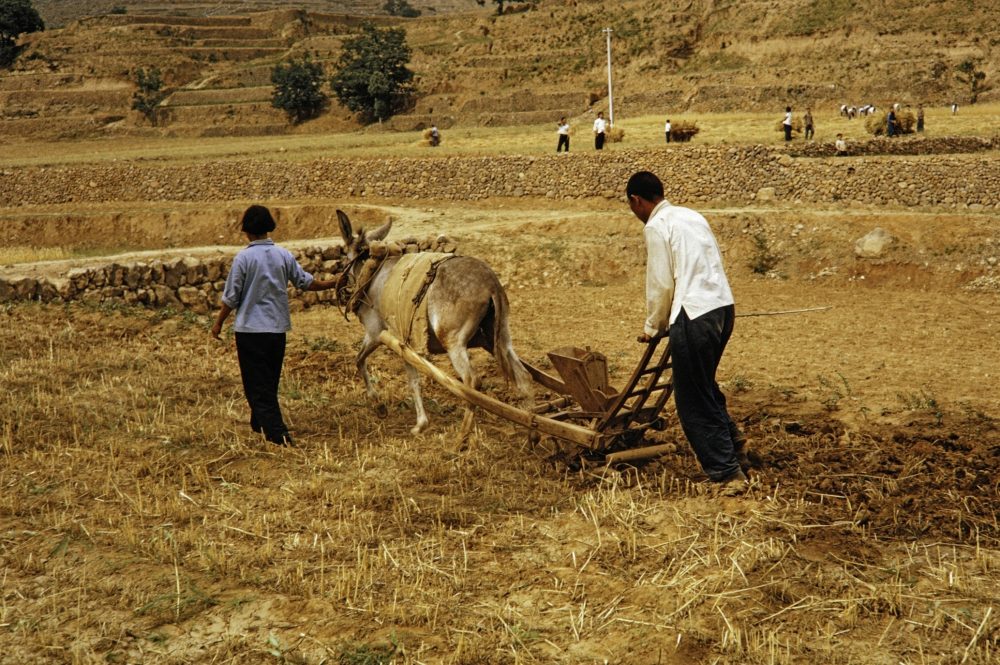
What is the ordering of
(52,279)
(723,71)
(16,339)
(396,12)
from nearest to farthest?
(16,339) < (52,279) < (723,71) < (396,12)

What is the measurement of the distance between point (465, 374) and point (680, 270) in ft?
7.73

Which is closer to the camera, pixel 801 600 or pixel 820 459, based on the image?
pixel 801 600

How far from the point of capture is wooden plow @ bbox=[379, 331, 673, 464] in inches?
245

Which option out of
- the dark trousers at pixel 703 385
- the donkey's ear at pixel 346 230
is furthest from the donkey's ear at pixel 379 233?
the dark trousers at pixel 703 385

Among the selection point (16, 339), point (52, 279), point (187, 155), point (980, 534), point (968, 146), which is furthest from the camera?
point (187, 155)

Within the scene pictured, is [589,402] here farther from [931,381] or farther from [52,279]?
[52,279]

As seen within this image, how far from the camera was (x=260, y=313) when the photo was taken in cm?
733

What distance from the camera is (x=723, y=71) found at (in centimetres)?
5162

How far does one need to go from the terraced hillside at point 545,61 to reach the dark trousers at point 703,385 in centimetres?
4145

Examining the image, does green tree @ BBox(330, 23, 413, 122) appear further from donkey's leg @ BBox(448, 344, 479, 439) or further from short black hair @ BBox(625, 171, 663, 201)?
short black hair @ BBox(625, 171, 663, 201)

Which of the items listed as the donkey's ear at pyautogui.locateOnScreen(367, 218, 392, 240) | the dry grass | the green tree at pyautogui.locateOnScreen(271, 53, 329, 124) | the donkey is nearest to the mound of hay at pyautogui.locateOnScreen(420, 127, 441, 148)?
the dry grass

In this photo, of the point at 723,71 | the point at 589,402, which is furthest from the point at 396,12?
the point at 589,402

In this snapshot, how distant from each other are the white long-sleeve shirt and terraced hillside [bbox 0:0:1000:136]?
41.3m

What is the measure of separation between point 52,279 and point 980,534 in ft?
43.0
